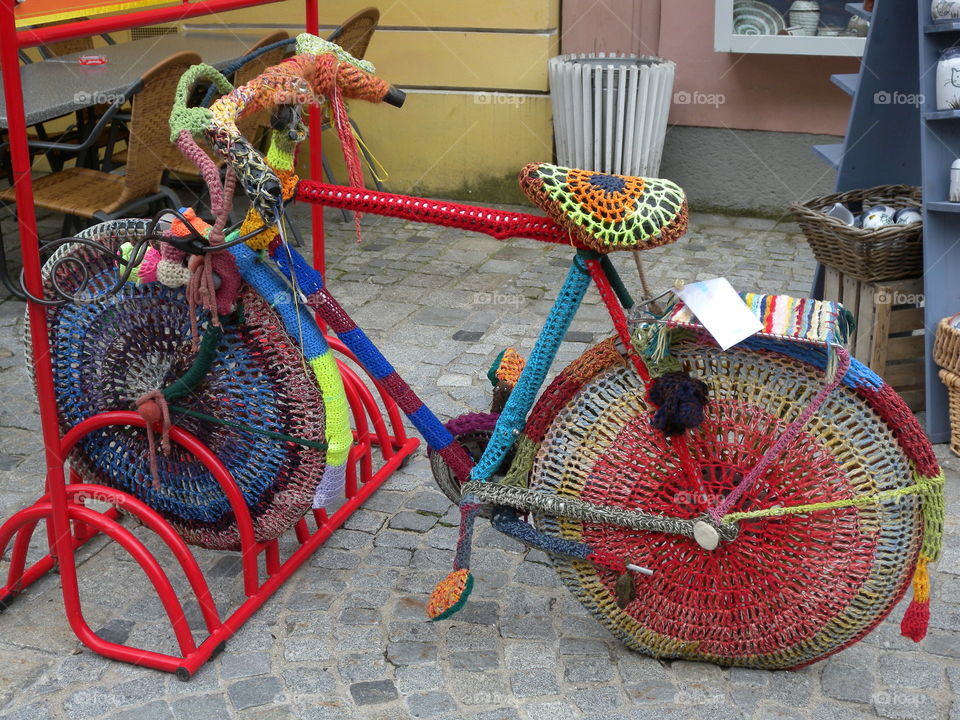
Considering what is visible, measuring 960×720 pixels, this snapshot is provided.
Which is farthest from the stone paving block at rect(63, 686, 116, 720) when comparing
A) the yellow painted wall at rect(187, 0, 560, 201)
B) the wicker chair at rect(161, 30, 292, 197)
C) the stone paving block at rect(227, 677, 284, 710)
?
the yellow painted wall at rect(187, 0, 560, 201)

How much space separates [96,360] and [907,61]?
3.12 metres

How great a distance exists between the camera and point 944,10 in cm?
364

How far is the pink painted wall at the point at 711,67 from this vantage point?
19.9 ft

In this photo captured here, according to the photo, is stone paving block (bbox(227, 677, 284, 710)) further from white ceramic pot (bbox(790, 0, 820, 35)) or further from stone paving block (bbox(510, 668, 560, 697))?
white ceramic pot (bbox(790, 0, 820, 35))

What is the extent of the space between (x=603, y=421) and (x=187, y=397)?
1042mm

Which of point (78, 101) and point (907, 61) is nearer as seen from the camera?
point (907, 61)

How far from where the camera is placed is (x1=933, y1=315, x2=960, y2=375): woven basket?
3.57 metres

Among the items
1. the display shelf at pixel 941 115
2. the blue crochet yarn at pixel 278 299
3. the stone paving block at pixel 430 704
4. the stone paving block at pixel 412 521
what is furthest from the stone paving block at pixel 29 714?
the display shelf at pixel 941 115

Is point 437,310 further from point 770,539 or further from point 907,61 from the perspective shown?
point 770,539

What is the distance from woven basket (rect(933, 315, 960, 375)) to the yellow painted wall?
3.29m

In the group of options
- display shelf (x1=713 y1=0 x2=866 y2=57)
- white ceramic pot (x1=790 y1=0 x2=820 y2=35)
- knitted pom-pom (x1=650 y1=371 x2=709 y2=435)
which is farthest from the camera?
white ceramic pot (x1=790 y1=0 x2=820 y2=35)

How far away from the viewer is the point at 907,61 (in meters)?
4.05

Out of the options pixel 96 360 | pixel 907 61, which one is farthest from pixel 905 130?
pixel 96 360

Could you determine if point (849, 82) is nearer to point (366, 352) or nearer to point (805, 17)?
point (805, 17)
